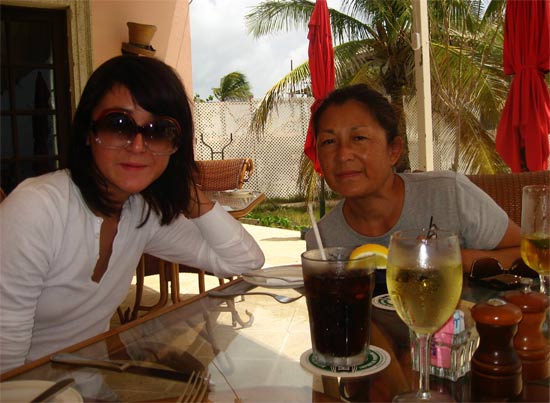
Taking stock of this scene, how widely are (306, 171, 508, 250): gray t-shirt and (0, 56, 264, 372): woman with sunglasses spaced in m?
0.66

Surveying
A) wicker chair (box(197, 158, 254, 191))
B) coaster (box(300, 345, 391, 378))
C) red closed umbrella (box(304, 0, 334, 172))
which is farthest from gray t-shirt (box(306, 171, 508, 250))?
red closed umbrella (box(304, 0, 334, 172))

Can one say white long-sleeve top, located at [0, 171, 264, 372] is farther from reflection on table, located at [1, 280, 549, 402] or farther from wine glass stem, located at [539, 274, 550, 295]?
wine glass stem, located at [539, 274, 550, 295]

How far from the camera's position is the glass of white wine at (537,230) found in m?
1.26

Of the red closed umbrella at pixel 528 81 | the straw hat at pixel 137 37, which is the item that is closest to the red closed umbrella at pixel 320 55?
the straw hat at pixel 137 37

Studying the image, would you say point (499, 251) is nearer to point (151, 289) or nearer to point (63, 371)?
point (63, 371)

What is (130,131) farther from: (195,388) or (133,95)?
(195,388)

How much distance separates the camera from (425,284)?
829 millimetres

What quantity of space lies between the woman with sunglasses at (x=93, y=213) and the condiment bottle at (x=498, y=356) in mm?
1090

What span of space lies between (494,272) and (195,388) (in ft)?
3.31

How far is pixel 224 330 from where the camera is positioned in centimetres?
133

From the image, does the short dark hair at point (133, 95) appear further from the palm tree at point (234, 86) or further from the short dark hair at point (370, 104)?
the palm tree at point (234, 86)

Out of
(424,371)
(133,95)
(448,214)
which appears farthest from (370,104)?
(424,371)

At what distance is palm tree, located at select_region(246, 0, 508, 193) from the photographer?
9078 mm

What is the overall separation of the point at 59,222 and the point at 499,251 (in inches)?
54.9
